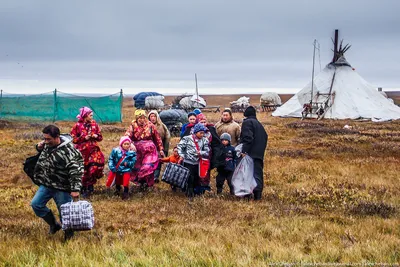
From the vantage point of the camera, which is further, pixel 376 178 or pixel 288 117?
pixel 288 117

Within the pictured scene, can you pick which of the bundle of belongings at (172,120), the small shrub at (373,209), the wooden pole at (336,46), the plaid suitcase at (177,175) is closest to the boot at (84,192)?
the plaid suitcase at (177,175)

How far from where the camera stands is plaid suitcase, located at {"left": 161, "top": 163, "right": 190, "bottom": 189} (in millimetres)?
9008

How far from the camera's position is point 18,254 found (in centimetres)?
527

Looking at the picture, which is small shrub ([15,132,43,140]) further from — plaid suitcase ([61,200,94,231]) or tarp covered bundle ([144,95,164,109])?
tarp covered bundle ([144,95,164,109])

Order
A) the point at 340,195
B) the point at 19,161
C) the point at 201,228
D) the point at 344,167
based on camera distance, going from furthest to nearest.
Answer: the point at 19,161
the point at 344,167
the point at 340,195
the point at 201,228

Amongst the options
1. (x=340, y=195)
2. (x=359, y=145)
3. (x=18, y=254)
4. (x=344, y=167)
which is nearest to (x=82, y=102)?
(x=359, y=145)

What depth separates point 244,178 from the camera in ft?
29.8

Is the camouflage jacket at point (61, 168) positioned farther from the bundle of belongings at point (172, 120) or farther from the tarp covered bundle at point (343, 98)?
the tarp covered bundle at point (343, 98)

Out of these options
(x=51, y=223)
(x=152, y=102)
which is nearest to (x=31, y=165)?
(x=51, y=223)

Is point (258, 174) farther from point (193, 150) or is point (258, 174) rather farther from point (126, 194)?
point (126, 194)

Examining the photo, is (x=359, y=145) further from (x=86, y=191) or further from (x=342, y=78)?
(x=342, y=78)

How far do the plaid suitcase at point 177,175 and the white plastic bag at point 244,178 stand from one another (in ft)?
3.21

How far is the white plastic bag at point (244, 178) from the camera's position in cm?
904

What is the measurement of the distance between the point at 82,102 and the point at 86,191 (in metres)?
20.6
